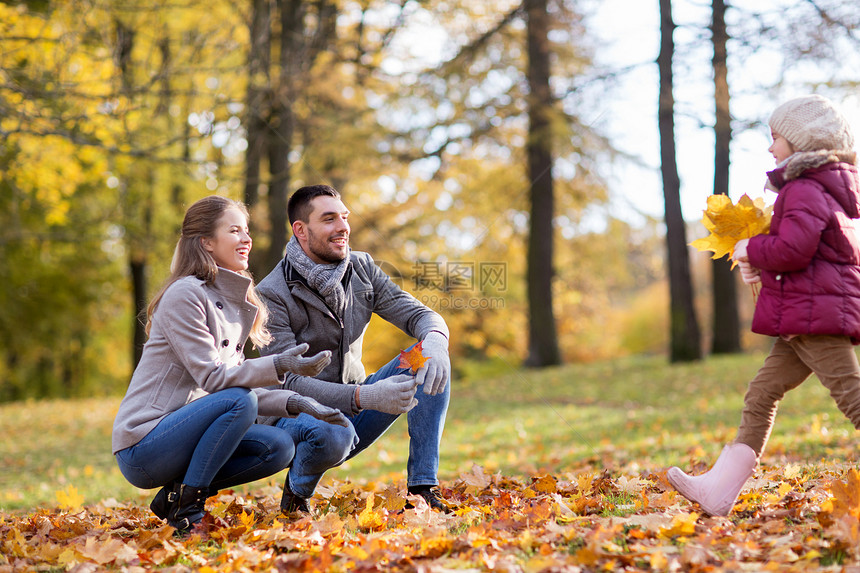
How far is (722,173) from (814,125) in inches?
385

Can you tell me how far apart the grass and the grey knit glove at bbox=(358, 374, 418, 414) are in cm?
189

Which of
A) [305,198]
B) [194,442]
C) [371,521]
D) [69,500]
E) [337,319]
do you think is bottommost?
[69,500]

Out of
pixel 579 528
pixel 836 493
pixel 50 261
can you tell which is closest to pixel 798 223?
pixel 836 493

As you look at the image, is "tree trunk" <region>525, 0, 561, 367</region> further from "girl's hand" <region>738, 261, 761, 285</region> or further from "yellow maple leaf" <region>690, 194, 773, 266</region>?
"girl's hand" <region>738, 261, 761, 285</region>

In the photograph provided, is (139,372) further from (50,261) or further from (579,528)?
(50,261)

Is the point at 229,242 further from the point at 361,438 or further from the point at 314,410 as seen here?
the point at 361,438

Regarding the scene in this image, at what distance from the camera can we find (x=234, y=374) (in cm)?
275

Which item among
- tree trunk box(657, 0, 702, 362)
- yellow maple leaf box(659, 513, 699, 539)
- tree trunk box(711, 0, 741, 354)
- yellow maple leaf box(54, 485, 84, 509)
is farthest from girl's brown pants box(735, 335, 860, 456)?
tree trunk box(657, 0, 702, 362)

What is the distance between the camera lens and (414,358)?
10.1 feet

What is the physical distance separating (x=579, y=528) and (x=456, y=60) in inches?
437

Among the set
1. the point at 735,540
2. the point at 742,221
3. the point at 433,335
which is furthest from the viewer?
the point at 433,335

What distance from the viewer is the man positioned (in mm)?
3004

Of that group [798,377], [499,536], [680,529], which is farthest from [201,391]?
[798,377]

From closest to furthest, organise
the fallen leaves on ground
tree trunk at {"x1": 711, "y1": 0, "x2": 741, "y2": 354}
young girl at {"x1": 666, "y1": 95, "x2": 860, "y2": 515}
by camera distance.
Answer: the fallen leaves on ground → young girl at {"x1": 666, "y1": 95, "x2": 860, "y2": 515} → tree trunk at {"x1": 711, "y1": 0, "x2": 741, "y2": 354}
